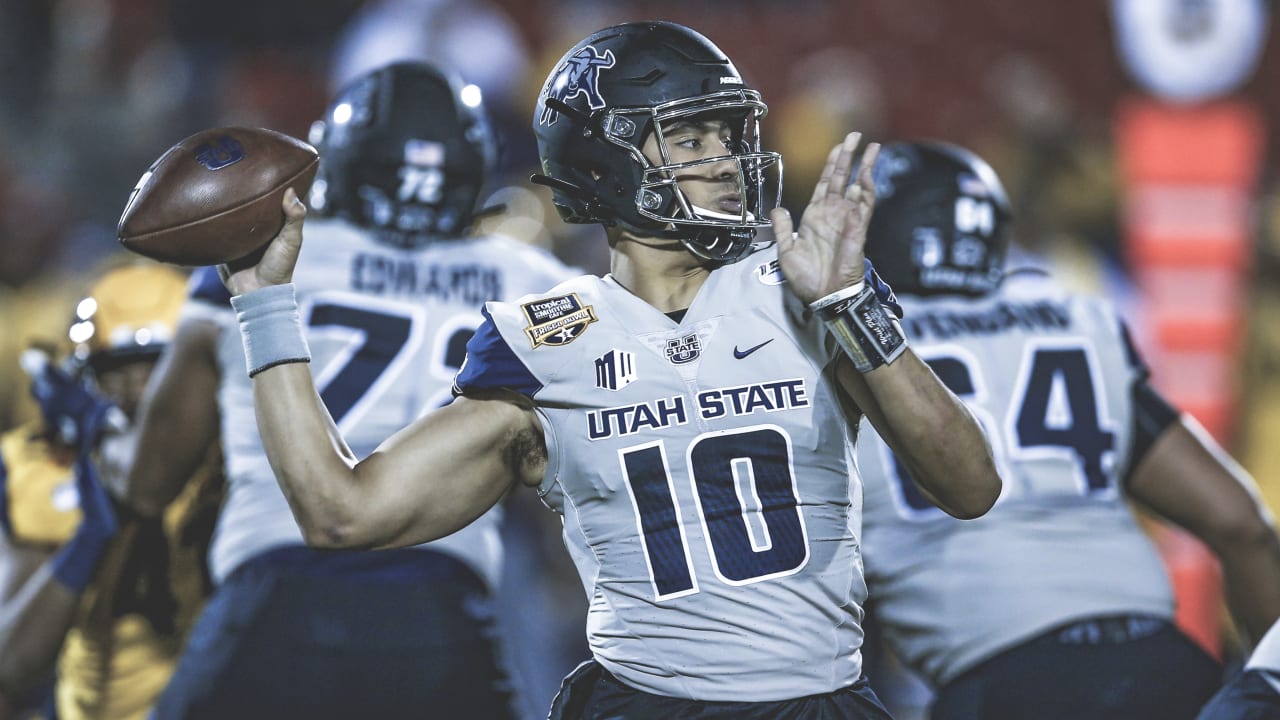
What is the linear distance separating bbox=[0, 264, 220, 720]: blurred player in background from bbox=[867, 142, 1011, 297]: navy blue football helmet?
184 cm

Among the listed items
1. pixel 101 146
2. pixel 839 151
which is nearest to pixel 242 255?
pixel 839 151

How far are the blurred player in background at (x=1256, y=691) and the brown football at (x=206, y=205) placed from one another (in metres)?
1.74

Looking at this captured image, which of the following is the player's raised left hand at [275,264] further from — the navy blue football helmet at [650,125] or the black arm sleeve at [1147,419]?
the black arm sleeve at [1147,419]

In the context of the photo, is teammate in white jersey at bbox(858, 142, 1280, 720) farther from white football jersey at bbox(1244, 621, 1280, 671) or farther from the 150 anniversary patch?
the 150 anniversary patch

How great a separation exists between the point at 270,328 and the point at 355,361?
0.91 metres

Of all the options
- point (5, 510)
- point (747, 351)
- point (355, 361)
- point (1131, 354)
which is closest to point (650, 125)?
point (747, 351)

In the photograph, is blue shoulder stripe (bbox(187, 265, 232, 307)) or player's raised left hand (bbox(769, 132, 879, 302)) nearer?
player's raised left hand (bbox(769, 132, 879, 302))

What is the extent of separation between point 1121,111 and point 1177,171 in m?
0.60

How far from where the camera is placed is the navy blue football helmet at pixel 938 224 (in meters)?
3.58

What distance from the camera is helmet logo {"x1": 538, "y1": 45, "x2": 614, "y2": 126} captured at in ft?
8.46

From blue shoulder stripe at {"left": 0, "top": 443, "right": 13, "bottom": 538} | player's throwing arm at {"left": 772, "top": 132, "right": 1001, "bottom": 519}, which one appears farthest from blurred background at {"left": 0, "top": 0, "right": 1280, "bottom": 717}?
player's throwing arm at {"left": 772, "top": 132, "right": 1001, "bottom": 519}

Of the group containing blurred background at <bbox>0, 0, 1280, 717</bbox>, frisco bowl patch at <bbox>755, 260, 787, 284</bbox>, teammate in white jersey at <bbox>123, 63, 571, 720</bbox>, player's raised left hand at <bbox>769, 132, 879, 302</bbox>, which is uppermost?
player's raised left hand at <bbox>769, 132, 879, 302</bbox>

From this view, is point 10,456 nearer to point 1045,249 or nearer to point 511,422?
point 511,422

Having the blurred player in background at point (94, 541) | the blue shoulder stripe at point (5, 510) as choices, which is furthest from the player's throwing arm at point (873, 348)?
the blue shoulder stripe at point (5, 510)
